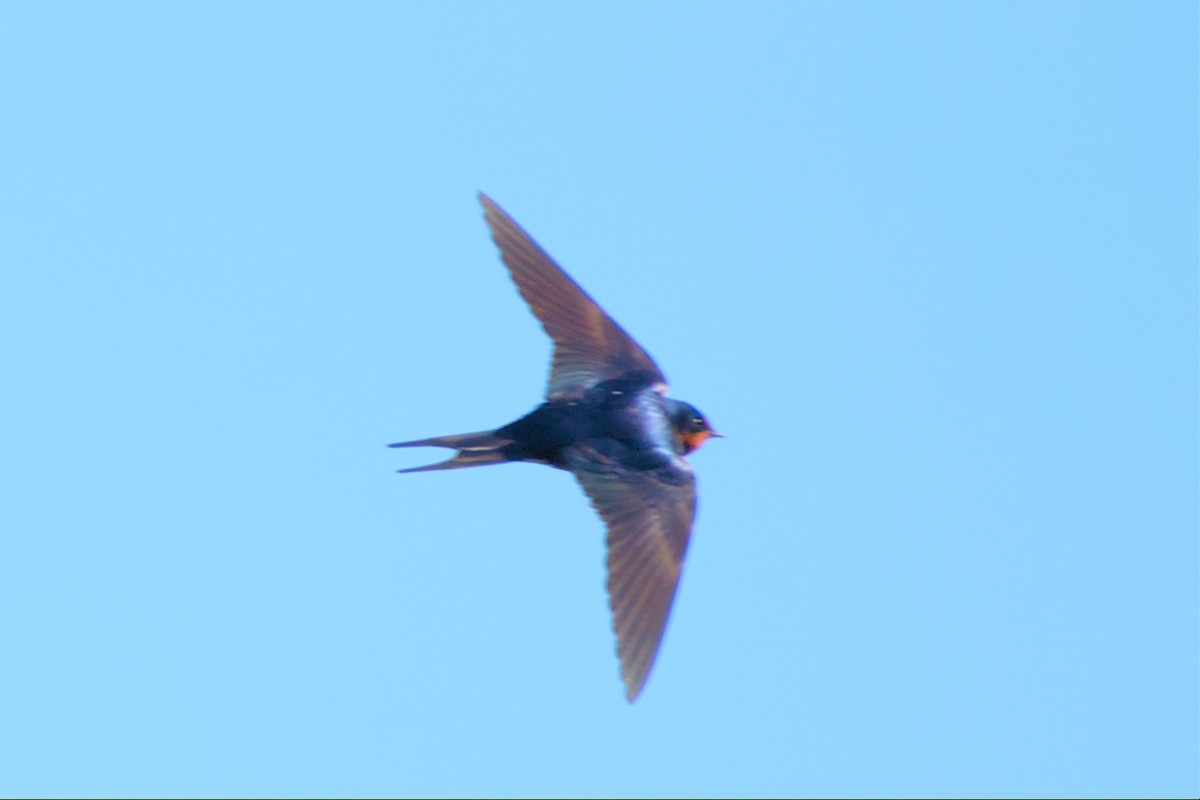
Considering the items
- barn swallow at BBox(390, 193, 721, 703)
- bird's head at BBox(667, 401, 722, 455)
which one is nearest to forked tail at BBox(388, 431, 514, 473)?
barn swallow at BBox(390, 193, 721, 703)

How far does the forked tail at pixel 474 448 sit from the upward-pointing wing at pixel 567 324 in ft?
0.93

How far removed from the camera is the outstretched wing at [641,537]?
6246 millimetres

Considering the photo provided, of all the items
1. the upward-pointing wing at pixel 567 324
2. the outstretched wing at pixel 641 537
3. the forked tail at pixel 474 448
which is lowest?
the outstretched wing at pixel 641 537

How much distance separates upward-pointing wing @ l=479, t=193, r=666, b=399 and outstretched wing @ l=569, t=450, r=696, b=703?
1.16 feet

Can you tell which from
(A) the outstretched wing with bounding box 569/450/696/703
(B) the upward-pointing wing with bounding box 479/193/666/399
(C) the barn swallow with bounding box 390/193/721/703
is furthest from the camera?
(B) the upward-pointing wing with bounding box 479/193/666/399

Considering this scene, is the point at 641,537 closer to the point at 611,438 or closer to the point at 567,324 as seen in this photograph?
the point at 611,438

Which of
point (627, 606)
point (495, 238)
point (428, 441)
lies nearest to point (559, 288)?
point (495, 238)

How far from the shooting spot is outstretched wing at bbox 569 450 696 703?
6246 millimetres

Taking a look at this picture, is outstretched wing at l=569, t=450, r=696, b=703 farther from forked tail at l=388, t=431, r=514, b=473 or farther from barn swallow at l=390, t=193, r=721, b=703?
forked tail at l=388, t=431, r=514, b=473

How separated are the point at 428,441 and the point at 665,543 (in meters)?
0.88

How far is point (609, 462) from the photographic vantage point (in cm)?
669

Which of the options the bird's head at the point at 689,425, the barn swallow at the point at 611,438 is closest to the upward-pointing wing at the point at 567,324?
the barn swallow at the point at 611,438

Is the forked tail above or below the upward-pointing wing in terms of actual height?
below

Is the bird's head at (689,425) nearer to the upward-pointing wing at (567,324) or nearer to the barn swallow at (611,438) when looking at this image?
the barn swallow at (611,438)
